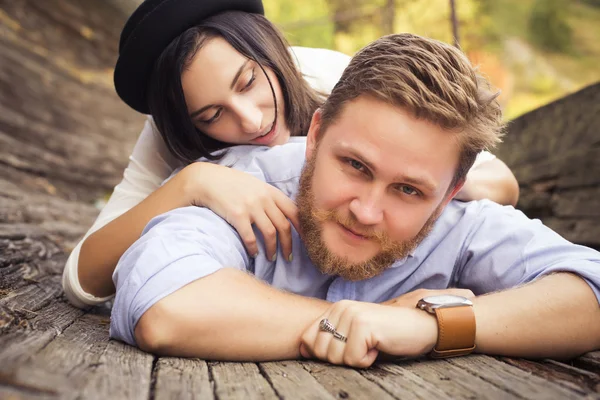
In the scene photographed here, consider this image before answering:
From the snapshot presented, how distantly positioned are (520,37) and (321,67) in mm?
16603

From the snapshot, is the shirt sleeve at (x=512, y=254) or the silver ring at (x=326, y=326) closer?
the silver ring at (x=326, y=326)

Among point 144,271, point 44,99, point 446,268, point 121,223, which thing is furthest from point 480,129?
point 44,99

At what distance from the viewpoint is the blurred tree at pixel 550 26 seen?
17391 millimetres

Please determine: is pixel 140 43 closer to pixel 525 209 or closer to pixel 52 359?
pixel 52 359

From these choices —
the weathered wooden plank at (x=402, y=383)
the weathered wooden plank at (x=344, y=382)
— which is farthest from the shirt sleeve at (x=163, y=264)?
the weathered wooden plank at (x=402, y=383)

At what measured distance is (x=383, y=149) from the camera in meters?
1.88

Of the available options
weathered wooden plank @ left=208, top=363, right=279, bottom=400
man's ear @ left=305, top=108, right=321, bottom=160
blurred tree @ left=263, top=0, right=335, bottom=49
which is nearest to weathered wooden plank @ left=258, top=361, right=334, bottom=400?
weathered wooden plank @ left=208, top=363, right=279, bottom=400

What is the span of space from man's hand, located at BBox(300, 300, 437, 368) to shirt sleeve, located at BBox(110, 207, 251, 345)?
39 centimetres

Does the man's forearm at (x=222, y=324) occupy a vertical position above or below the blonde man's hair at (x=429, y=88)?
below

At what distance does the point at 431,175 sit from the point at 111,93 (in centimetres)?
1036

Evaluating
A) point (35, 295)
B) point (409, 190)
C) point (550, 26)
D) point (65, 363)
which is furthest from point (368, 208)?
point (550, 26)

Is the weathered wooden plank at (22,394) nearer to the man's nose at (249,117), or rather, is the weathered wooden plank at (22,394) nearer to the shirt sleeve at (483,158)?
the man's nose at (249,117)

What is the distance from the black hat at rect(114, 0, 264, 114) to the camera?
2.72 meters

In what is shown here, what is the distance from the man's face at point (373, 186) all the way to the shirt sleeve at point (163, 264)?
1.21 feet
